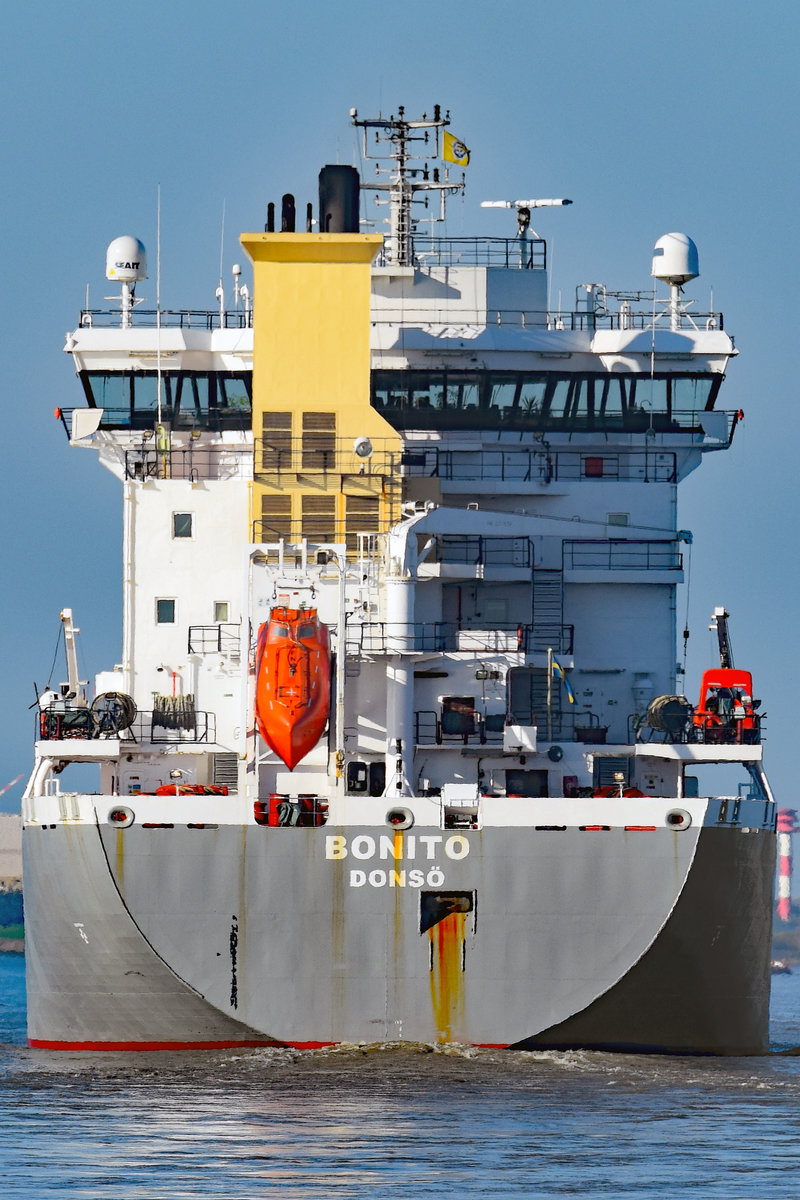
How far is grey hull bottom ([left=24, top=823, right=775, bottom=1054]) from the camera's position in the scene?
3519 cm

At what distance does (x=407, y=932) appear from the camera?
35219mm

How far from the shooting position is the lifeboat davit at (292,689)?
36312 mm

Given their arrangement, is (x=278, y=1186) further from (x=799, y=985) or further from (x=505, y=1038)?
(x=799, y=985)

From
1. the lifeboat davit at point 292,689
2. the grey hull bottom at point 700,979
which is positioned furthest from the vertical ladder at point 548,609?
the lifeboat davit at point 292,689

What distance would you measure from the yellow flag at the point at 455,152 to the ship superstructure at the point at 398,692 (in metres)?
0.52

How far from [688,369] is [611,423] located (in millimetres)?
2026

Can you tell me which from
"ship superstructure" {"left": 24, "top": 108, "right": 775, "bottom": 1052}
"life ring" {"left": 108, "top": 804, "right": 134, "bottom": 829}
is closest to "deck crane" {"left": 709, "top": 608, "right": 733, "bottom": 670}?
"ship superstructure" {"left": 24, "top": 108, "right": 775, "bottom": 1052}

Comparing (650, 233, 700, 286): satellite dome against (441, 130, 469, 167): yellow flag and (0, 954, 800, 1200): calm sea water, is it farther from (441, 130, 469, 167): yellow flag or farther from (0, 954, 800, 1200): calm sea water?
(0, 954, 800, 1200): calm sea water

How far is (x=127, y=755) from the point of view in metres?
39.9

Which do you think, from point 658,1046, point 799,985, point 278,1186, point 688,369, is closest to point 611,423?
point 688,369

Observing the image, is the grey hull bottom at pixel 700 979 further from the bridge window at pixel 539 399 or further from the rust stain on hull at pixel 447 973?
the bridge window at pixel 539 399

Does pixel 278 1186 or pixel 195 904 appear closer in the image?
pixel 278 1186

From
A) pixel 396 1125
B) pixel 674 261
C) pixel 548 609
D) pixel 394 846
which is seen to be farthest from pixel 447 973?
pixel 674 261

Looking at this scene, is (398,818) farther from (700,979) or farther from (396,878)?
(700,979)
